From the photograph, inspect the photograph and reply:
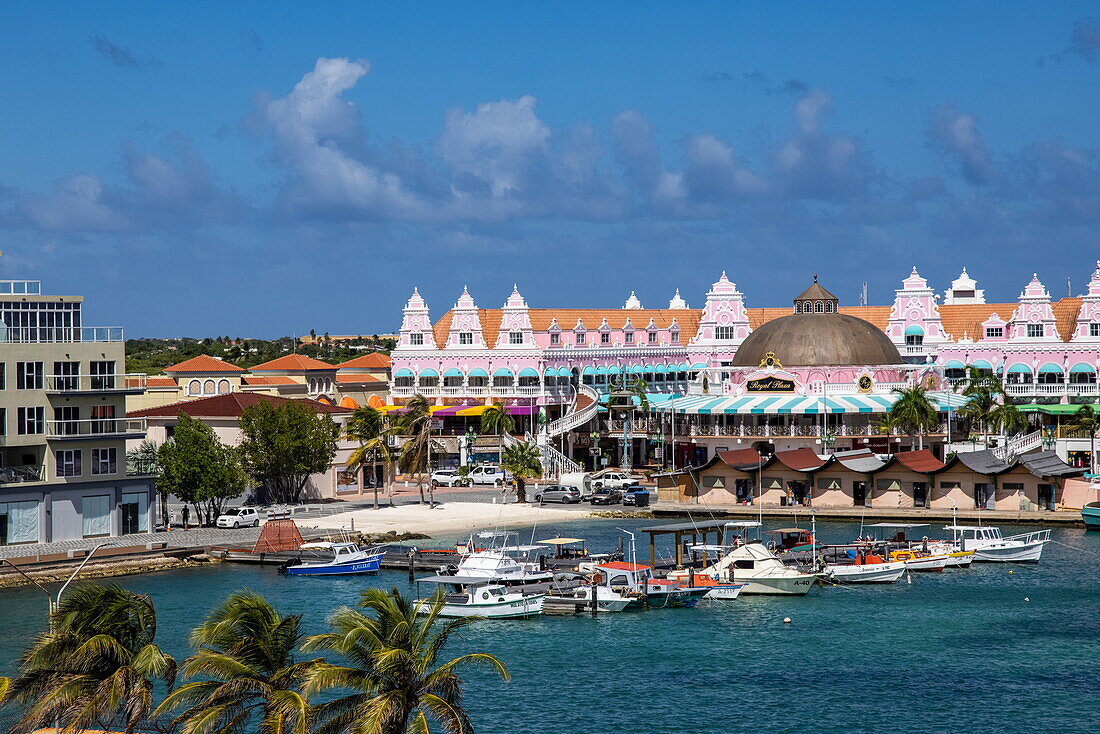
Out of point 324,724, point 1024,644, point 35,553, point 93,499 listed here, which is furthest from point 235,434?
point 324,724

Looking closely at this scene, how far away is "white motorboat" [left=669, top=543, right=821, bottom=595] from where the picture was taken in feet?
232

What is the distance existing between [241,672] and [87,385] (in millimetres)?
50164

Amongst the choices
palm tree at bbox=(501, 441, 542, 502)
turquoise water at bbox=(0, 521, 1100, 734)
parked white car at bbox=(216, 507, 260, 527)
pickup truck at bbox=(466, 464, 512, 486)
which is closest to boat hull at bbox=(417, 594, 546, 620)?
turquoise water at bbox=(0, 521, 1100, 734)

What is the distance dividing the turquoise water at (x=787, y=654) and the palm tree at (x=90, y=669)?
1430 centimetres

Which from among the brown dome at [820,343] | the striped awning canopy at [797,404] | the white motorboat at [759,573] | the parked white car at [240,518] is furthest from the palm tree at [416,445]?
the white motorboat at [759,573]

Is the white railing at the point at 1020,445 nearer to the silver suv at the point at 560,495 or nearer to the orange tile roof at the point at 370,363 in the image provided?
the silver suv at the point at 560,495

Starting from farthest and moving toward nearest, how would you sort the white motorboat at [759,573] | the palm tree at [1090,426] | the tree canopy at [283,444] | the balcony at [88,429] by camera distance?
the palm tree at [1090,426]
the tree canopy at [283,444]
the balcony at [88,429]
the white motorboat at [759,573]

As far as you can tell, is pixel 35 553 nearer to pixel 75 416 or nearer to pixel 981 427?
pixel 75 416

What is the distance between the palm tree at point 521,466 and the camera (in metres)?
104

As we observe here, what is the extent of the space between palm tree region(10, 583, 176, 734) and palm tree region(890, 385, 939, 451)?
264 feet

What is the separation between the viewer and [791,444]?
113 meters

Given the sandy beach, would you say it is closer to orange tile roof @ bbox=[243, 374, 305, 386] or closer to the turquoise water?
the turquoise water

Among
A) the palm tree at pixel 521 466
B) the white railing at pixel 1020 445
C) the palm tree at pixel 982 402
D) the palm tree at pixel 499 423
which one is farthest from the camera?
the palm tree at pixel 499 423

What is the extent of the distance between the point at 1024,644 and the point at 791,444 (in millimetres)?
54005
